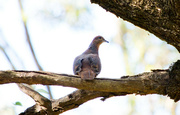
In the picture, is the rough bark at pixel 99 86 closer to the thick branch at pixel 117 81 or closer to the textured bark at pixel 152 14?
the thick branch at pixel 117 81

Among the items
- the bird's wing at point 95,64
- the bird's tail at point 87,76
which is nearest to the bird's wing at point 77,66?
the bird's wing at point 95,64

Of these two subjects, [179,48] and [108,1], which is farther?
[179,48]

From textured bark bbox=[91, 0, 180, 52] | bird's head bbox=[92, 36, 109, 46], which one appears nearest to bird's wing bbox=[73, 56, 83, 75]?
textured bark bbox=[91, 0, 180, 52]

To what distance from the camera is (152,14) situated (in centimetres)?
311

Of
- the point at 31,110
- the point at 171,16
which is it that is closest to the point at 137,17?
the point at 171,16

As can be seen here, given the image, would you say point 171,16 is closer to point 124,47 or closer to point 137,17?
point 137,17

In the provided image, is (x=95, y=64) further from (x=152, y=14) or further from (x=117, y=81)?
(x=152, y=14)

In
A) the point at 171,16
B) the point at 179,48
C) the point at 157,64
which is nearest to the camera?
the point at 171,16

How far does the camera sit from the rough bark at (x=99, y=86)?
127 inches

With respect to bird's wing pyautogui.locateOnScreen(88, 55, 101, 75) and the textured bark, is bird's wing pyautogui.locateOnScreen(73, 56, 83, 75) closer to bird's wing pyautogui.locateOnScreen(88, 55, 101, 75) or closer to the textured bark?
bird's wing pyautogui.locateOnScreen(88, 55, 101, 75)

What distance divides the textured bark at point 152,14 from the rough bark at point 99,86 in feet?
1.76

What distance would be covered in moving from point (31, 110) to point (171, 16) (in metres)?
1.95

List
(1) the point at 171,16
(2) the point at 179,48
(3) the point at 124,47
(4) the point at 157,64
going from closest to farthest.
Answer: (1) the point at 171,16 < (2) the point at 179,48 < (4) the point at 157,64 < (3) the point at 124,47

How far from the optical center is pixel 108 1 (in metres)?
3.18
